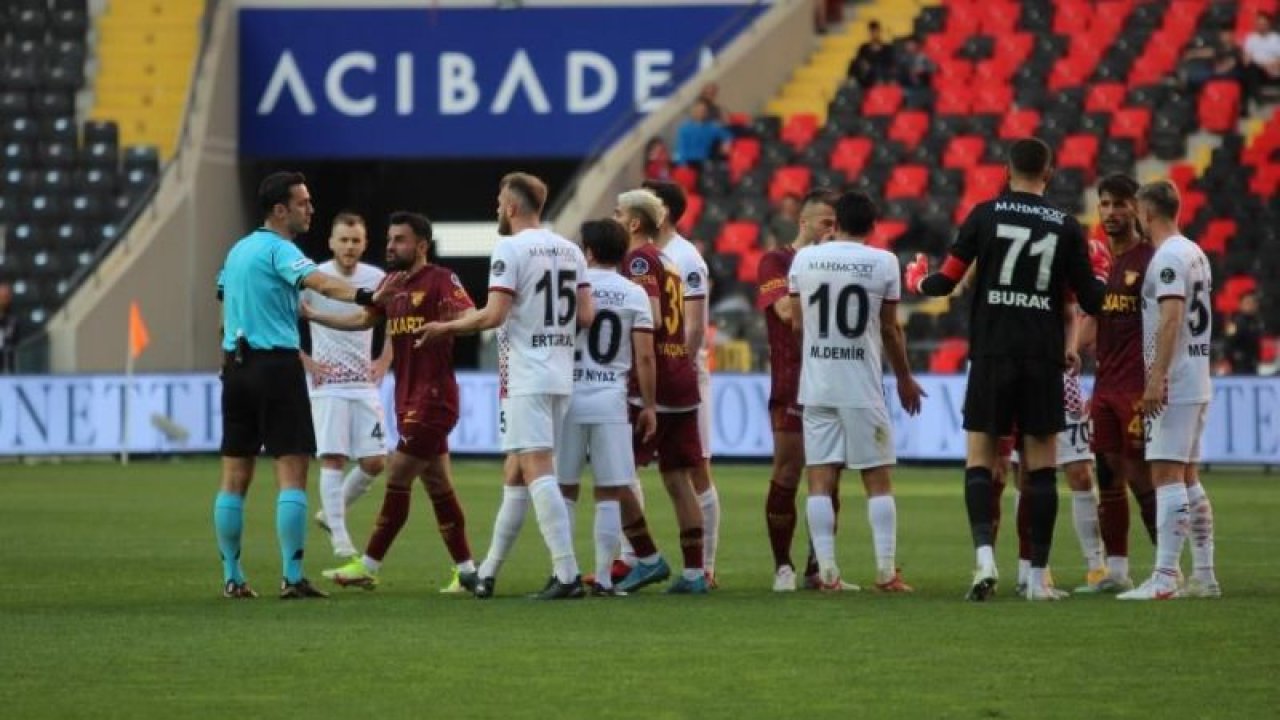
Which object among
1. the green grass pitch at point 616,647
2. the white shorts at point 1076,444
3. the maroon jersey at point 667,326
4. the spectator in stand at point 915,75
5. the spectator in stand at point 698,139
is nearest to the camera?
the green grass pitch at point 616,647

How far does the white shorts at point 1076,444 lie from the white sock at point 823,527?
1490 mm

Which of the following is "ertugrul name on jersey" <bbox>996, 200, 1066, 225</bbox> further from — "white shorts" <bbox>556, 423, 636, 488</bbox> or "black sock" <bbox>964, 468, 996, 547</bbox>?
"white shorts" <bbox>556, 423, 636, 488</bbox>

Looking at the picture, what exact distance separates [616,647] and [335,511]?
570cm

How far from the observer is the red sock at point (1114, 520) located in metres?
14.9

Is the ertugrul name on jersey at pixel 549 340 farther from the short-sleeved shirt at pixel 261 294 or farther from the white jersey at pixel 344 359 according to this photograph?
the white jersey at pixel 344 359

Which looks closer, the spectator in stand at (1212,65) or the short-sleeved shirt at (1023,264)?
the short-sleeved shirt at (1023,264)

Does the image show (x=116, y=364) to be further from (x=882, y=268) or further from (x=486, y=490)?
(x=882, y=268)

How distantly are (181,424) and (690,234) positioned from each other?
7.08 m

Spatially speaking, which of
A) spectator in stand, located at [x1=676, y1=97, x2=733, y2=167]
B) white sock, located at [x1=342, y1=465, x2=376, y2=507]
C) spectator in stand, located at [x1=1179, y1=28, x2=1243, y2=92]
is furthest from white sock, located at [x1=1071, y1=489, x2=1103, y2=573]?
spectator in stand, located at [x1=676, y1=97, x2=733, y2=167]

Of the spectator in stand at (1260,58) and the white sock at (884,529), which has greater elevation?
the spectator in stand at (1260,58)

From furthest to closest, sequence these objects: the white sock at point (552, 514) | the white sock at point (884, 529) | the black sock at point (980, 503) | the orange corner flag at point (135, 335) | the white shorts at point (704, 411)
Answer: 1. the orange corner flag at point (135, 335)
2. the white shorts at point (704, 411)
3. the white sock at point (884, 529)
4. the white sock at point (552, 514)
5. the black sock at point (980, 503)

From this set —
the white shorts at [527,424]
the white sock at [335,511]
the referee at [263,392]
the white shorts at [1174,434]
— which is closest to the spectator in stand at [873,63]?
the white sock at [335,511]

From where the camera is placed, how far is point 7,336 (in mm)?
35156

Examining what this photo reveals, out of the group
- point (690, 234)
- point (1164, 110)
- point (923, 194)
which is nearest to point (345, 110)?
point (690, 234)
